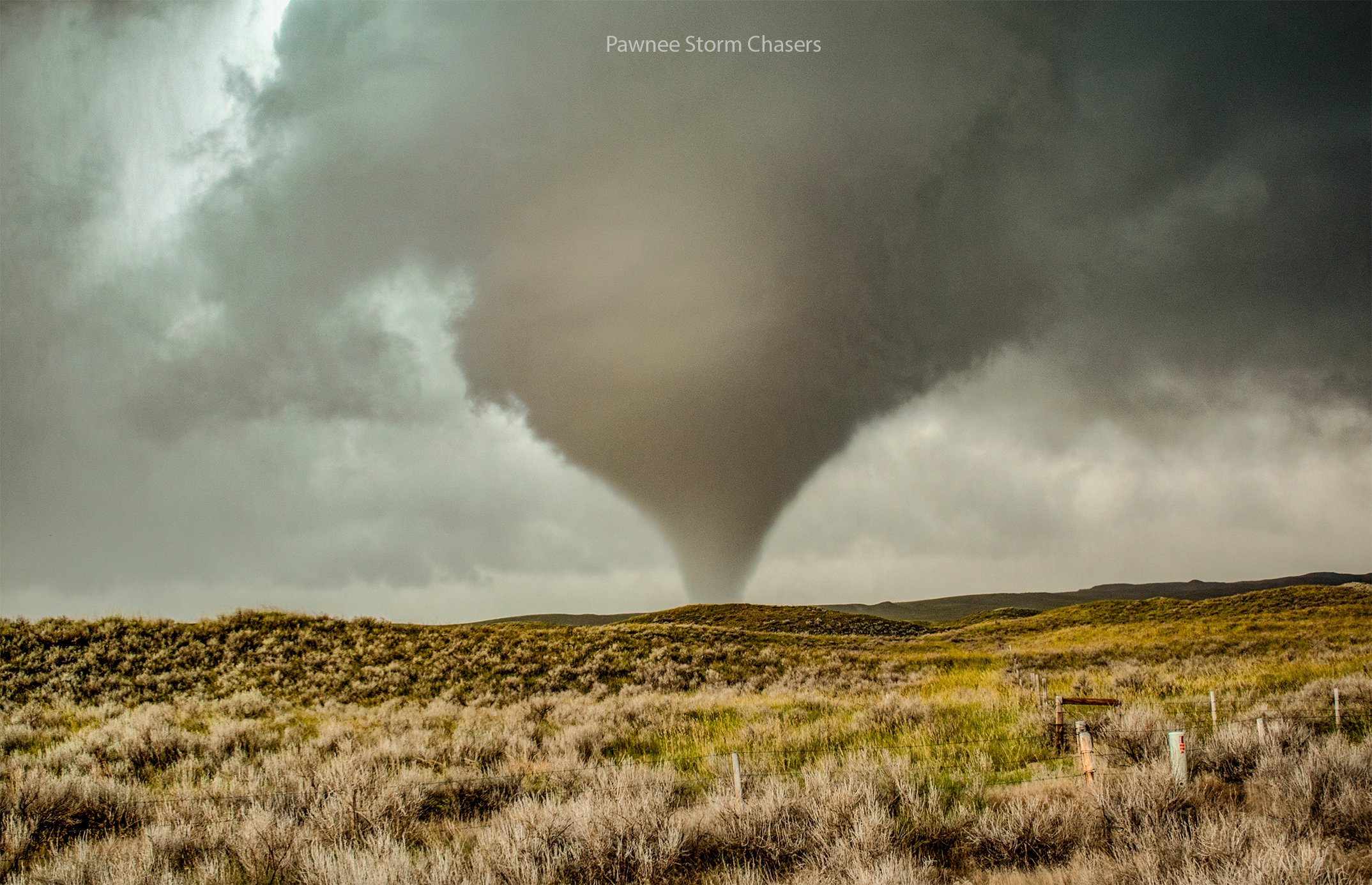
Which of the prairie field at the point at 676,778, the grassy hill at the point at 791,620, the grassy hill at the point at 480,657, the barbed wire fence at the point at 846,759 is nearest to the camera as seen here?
the prairie field at the point at 676,778

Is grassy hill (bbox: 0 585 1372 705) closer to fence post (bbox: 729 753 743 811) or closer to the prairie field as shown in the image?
the prairie field

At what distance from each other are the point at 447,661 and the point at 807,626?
56.7 meters

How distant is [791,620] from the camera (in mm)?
85188

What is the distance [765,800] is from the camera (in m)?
7.32

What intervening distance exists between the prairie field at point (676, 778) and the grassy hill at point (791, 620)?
4717 cm

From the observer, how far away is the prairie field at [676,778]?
6.09 metres

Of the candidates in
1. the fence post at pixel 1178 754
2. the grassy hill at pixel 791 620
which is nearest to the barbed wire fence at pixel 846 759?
the fence post at pixel 1178 754

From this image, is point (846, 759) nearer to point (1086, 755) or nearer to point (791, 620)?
point (1086, 755)

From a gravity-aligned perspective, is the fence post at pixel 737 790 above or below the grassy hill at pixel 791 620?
above

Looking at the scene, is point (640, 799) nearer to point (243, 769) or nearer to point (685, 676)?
point (243, 769)

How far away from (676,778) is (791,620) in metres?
78.3

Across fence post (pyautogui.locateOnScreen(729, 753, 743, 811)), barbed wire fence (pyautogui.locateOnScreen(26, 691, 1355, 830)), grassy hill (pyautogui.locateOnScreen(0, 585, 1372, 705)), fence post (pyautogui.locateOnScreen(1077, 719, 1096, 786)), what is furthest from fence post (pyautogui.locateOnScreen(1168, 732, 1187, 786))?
grassy hill (pyautogui.locateOnScreen(0, 585, 1372, 705))

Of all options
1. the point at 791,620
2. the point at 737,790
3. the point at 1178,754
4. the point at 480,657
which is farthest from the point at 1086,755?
the point at 791,620

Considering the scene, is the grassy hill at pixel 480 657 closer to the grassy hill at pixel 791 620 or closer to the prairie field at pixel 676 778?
the prairie field at pixel 676 778
